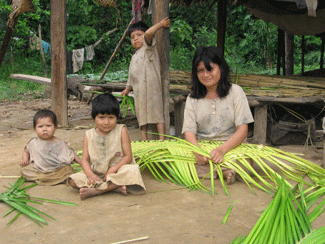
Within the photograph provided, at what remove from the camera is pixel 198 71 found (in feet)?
9.83

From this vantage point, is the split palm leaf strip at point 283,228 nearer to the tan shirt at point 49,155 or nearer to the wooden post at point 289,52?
the tan shirt at point 49,155

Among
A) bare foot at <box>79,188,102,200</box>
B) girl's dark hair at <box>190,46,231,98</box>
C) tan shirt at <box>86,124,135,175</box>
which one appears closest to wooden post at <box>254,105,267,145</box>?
girl's dark hair at <box>190,46,231,98</box>

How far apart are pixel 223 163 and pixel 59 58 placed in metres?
3.35

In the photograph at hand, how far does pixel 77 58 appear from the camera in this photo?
11.4 meters

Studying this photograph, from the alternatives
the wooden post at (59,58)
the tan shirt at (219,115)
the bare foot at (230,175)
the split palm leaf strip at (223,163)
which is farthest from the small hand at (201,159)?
the wooden post at (59,58)

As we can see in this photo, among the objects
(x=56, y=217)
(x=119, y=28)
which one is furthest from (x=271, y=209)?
(x=119, y=28)

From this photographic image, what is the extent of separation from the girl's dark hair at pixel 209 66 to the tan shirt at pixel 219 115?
58mm

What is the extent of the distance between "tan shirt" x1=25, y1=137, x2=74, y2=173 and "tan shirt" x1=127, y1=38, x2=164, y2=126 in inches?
49.6

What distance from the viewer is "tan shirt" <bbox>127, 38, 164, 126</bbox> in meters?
3.95

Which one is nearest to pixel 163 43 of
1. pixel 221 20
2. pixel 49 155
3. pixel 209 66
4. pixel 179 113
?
pixel 179 113

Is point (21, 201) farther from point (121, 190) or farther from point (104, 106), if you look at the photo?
point (104, 106)

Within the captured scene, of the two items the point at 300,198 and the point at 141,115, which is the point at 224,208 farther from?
the point at 141,115

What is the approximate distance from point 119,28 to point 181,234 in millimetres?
11835

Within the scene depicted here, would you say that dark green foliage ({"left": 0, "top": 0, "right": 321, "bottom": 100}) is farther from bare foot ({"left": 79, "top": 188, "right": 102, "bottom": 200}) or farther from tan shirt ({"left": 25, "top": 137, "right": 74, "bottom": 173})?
bare foot ({"left": 79, "top": 188, "right": 102, "bottom": 200})
